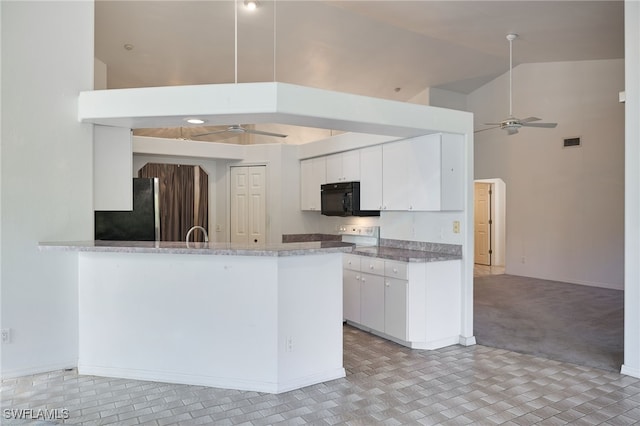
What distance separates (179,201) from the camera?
662cm

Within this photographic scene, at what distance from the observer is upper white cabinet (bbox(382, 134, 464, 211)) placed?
381 centimetres

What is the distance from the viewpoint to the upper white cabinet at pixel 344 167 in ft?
16.0

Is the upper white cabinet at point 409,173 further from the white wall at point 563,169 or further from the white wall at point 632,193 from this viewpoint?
the white wall at point 563,169

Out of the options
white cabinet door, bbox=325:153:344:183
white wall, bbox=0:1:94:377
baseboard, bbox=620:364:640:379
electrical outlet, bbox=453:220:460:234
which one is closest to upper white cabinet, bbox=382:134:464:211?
electrical outlet, bbox=453:220:460:234

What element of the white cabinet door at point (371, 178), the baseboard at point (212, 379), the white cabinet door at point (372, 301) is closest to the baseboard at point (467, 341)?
the white cabinet door at point (372, 301)

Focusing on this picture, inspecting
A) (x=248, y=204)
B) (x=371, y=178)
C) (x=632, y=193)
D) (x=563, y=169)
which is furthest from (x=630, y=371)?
(x=248, y=204)

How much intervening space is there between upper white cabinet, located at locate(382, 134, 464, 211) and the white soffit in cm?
64

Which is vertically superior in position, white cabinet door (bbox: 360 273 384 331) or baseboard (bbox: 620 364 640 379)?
white cabinet door (bbox: 360 273 384 331)

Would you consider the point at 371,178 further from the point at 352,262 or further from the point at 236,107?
the point at 236,107

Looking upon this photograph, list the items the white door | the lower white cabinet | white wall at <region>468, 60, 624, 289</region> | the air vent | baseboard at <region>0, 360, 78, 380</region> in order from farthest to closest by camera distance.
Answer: the air vent < white wall at <region>468, 60, 624, 289</region> < the white door < the lower white cabinet < baseboard at <region>0, 360, 78, 380</region>

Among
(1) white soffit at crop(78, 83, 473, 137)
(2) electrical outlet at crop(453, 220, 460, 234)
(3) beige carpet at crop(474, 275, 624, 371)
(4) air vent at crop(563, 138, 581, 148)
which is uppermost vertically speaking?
(4) air vent at crop(563, 138, 581, 148)

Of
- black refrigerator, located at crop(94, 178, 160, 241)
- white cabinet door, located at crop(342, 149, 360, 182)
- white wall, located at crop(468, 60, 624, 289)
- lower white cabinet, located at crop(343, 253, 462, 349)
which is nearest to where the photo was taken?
lower white cabinet, located at crop(343, 253, 462, 349)

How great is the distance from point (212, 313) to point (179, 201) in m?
4.06

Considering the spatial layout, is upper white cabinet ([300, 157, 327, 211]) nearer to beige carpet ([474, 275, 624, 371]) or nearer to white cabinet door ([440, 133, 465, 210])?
white cabinet door ([440, 133, 465, 210])
